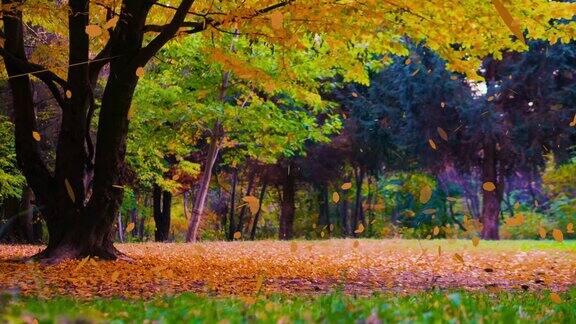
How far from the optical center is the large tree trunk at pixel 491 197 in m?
21.0

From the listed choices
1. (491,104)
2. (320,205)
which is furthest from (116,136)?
(320,205)

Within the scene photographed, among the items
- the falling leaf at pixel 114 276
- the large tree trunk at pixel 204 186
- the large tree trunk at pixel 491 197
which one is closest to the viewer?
the falling leaf at pixel 114 276

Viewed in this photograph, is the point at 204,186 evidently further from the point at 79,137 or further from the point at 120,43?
the point at 120,43

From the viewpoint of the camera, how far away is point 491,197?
21453mm

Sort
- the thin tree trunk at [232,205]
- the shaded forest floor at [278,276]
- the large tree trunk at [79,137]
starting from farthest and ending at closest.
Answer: the thin tree trunk at [232,205] < the large tree trunk at [79,137] < the shaded forest floor at [278,276]

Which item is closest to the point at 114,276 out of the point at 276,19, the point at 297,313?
the point at 276,19

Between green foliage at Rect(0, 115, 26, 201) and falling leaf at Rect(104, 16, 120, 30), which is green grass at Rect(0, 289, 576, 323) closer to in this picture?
falling leaf at Rect(104, 16, 120, 30)

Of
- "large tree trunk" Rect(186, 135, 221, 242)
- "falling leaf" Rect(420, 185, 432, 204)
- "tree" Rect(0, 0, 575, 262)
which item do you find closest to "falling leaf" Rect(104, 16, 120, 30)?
"tree" Rect(0, 0, 575, 262)

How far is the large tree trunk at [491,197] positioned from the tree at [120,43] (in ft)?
43.5

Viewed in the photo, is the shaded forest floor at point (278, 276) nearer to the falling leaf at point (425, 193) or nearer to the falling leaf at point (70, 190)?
the falling leaf at point (70, 190)

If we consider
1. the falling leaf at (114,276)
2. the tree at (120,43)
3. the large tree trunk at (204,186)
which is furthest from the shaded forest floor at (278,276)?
the large tree trunk at (204,186)

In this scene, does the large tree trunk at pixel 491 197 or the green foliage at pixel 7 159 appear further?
the large tree trunk at pixel 491 197

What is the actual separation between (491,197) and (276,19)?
1626 centimetres

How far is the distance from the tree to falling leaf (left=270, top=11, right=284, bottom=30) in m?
0.01
